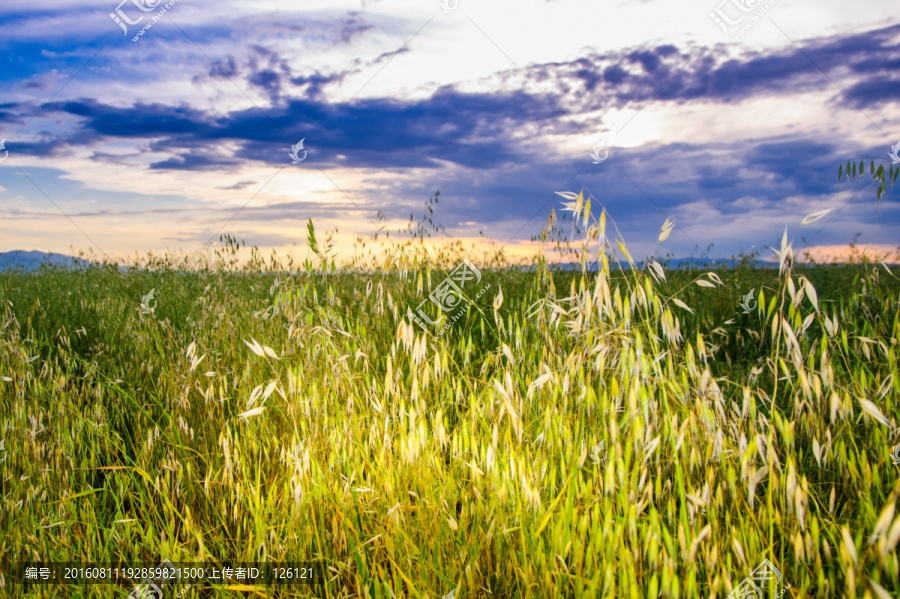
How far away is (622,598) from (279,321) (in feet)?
9.36

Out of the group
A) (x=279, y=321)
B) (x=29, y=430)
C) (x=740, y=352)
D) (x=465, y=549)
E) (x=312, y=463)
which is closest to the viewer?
(x=465, y=549)

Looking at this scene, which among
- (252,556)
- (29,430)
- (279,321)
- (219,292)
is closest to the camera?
(252,556)

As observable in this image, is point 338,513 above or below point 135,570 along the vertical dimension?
above

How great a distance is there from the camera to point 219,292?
508 centimetres

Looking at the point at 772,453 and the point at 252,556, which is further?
the point at 252,556

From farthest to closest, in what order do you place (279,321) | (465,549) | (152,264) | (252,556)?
1. (152,264)
2. (279,321)
3. (252,556)
4. (465,549)

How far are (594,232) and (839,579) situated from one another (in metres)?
1.30

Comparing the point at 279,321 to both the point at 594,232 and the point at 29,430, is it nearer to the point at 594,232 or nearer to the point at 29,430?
the point at 29,430

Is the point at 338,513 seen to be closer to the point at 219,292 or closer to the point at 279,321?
the point at 279,321

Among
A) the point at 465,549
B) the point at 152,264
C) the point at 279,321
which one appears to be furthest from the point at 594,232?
the point at 152,264

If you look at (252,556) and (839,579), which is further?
(252,556)

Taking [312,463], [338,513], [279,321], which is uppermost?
[279,321]

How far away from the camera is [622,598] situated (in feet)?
4.56

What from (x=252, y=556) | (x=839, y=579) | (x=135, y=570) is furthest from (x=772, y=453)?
(x=135, y=570)
